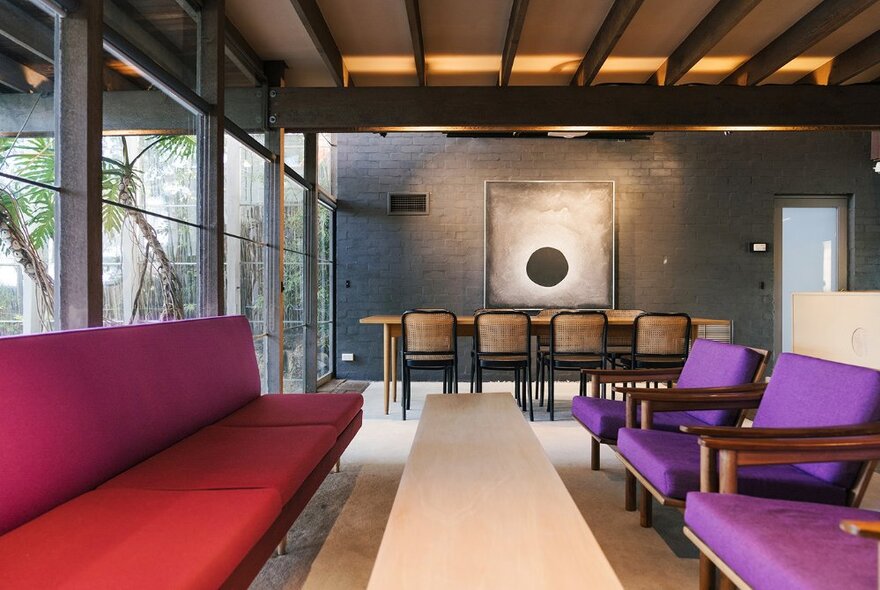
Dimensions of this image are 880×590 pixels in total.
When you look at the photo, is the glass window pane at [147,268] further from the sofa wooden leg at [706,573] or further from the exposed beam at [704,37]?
the exposed beam at [704,37]

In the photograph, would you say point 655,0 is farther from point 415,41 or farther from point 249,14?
point 249,14

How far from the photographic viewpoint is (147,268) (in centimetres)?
278

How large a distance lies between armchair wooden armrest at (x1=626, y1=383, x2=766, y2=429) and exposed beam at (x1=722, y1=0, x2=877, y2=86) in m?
2.54

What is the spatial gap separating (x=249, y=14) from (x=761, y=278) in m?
6.23

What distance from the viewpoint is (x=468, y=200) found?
6.45m

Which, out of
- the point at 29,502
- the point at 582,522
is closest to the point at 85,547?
the point at 29,502

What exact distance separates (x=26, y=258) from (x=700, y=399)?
276cm

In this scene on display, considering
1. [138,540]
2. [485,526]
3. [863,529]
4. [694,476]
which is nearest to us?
[863,529]

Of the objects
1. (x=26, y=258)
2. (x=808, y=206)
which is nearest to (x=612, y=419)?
(x=26, y=258)

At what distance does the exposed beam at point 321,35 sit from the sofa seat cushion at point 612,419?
3.01 metres

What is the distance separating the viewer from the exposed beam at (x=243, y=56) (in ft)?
12.9

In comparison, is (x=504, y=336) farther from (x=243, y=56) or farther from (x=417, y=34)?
(x=243, y=56)

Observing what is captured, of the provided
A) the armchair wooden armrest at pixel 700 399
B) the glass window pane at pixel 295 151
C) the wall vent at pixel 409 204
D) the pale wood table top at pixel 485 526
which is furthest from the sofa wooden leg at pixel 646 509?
the wall vent at pixel 409 204

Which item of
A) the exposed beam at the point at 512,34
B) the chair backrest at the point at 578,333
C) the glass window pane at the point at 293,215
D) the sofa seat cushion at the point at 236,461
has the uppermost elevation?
the exposed beam at the point at 512,34
